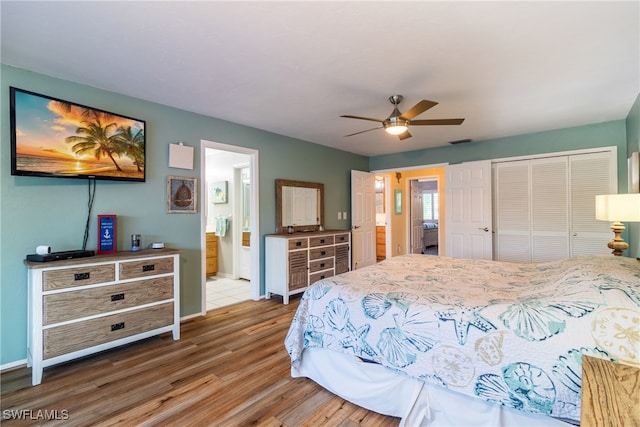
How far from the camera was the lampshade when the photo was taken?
224 cm

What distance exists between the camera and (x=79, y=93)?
2.68 metres

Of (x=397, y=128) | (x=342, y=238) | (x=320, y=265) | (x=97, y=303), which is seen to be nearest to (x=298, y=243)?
(x=320, y=265)

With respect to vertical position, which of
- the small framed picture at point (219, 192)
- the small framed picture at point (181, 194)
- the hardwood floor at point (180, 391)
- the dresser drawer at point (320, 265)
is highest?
the small framed picture at point (219, 192)

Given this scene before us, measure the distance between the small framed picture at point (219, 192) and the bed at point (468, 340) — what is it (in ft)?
13.3

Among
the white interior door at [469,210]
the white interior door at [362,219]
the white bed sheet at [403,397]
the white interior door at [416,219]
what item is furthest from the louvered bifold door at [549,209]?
the white bed sheet at [403,397]

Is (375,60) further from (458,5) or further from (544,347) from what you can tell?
(544,347)

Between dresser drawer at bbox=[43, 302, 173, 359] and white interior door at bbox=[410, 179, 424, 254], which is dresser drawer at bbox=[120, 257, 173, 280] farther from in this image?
white interior door at bbox=[410, 179, 424, 254]

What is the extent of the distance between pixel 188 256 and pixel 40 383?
5.18 ft

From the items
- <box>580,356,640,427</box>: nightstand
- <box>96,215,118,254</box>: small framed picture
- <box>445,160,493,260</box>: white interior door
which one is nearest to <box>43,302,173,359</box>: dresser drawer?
<box>96,215,118,254</box>: small framed picture

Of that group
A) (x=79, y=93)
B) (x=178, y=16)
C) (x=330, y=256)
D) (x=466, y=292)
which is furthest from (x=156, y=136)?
(x=466, y=292)

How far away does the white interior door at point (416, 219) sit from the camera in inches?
290

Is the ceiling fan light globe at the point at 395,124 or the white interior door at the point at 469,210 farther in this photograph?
the white interior door at the point at 469,210

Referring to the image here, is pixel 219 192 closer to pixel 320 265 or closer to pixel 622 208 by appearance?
pixel 320 265

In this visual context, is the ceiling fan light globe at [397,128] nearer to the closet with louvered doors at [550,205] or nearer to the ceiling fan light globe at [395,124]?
the ceiling fan light globe at [395,124]
